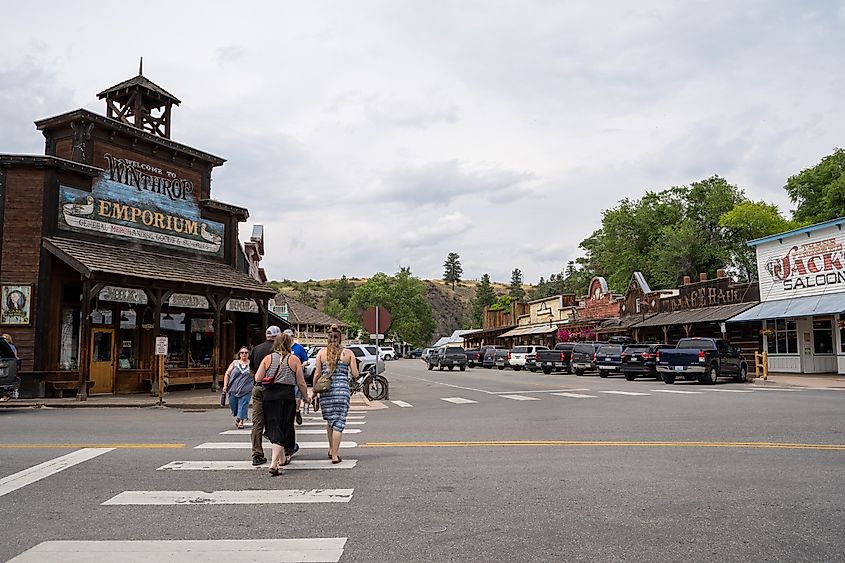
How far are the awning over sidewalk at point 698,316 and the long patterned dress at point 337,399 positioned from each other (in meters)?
29.8

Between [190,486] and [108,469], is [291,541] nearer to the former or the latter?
[190,486]

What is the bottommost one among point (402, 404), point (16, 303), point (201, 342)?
point (402, 404)

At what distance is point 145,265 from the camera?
21.8 metres

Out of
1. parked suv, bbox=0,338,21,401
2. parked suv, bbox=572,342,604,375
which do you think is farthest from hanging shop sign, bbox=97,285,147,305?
parked suv, bbox=572,342,604,375

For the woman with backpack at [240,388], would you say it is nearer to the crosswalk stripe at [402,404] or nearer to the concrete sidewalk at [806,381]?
the crosswalk stripe at [402,404]

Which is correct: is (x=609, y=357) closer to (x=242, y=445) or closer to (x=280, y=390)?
(x=242, y=445)

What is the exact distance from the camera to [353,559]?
5.14 m

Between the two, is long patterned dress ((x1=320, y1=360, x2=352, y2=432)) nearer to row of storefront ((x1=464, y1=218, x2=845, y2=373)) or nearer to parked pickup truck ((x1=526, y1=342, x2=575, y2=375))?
row of storefront ((x1=464, y1=218, x2=845, y2=373))

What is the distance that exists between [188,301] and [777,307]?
2571 cm

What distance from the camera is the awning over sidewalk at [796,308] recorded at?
28500 mm

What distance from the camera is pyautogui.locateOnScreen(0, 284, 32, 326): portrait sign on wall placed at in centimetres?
1986

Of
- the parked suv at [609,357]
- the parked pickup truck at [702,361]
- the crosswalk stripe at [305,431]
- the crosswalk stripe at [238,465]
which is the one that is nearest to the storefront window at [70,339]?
the crosswalk stripe at [305,431]

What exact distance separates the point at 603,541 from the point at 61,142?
21.8m

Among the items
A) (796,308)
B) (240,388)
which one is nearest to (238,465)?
(240,388)
